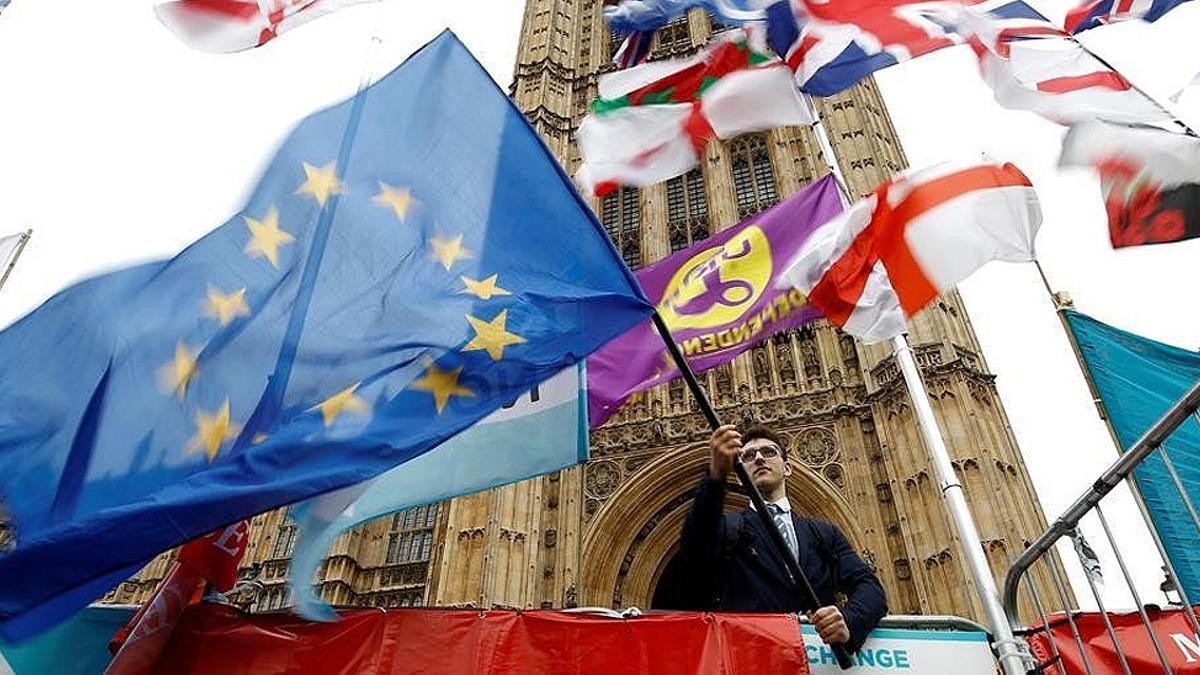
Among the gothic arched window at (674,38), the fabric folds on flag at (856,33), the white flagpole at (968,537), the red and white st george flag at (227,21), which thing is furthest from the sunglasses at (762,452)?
the gothic arched window at (674,38)

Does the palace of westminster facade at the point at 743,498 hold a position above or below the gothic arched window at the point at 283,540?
above

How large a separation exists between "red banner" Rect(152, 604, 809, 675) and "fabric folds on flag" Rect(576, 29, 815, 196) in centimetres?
310

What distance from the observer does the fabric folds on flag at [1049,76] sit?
379 centimetres

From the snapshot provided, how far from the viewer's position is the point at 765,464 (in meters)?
3.82

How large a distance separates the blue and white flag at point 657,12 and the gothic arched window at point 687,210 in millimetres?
13357

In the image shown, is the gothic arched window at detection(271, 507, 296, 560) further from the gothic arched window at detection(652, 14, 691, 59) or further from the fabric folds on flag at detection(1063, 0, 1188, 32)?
the fabric folds on flag at detection(1063, 0, 1188, 32)

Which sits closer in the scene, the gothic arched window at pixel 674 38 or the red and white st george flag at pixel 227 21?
the red and white st george flag at pixel 227 21

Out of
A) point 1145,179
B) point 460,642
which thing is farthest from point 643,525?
point 1145,179

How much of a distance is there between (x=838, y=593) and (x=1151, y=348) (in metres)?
4.04

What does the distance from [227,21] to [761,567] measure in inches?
191

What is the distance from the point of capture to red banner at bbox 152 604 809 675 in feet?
10.9

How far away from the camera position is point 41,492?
316 cm

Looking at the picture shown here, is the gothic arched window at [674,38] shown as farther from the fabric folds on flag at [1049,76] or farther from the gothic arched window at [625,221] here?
the fabric folds on flag at [1049,76]

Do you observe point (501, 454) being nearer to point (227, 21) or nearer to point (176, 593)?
point (176, 593)
